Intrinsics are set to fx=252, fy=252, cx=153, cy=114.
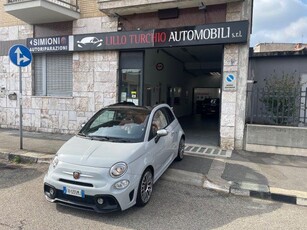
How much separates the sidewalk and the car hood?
5.54ft

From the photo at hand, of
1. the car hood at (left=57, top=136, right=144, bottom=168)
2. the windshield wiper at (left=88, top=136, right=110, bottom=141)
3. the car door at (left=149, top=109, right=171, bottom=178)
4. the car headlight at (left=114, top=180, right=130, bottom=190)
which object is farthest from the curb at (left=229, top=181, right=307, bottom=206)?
the windshield wiper at (left=88, top=136, right=110, bottom=141)

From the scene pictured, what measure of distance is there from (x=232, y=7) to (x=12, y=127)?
941 centimetres

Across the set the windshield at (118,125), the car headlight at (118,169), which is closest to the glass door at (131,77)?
the windshield at (118,125)

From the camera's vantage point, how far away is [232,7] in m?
7.29

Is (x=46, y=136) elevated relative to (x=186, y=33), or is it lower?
lower

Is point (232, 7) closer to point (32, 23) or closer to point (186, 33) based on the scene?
point (186, 33)

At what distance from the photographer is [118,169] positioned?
3.63m

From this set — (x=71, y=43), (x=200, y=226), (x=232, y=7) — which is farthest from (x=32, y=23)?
(x=200, y=226)

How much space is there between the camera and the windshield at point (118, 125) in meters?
4.39

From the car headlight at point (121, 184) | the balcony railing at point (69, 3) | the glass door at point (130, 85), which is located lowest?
the car headlight at point (121, 184)

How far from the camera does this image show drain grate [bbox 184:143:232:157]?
279 inches

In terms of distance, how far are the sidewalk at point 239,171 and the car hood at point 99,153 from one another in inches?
66.4

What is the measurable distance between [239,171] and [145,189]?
268cm

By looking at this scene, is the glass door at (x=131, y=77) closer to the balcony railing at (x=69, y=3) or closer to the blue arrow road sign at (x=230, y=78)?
the balcony railing at (x=69, y=3)
